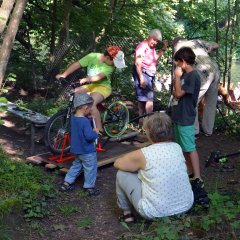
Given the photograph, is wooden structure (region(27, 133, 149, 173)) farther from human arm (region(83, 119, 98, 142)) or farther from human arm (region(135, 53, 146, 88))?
human arm (region(135, 53, 146, 88))

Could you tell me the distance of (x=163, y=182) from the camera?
146 inches

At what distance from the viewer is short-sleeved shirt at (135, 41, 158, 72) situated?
23.0ft

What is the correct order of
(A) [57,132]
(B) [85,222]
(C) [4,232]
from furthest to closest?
1. (A) [57,132]
2. (B) [85,222]
3. (C) [4,232]

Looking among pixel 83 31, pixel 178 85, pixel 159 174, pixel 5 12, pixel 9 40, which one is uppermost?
pixel 83 31

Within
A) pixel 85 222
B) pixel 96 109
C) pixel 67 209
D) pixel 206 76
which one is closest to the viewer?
pixel 85 222

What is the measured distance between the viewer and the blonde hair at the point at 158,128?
3.79 m

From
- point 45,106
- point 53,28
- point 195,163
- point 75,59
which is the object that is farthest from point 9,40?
point 53,28

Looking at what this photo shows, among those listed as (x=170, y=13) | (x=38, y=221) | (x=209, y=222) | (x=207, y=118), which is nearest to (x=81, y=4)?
(x=170, y=13)

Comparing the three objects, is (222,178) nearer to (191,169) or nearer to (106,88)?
(191,169)

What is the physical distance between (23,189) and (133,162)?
4.59 ft

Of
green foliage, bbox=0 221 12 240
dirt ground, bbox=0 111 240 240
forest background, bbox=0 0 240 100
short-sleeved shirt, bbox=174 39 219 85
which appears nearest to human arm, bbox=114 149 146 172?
dirt ground, bbox=0 111 240 240

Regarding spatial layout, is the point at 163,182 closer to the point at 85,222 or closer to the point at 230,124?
the point at 85,222

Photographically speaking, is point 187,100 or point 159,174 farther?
point 187,100

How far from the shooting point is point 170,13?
518 inches
